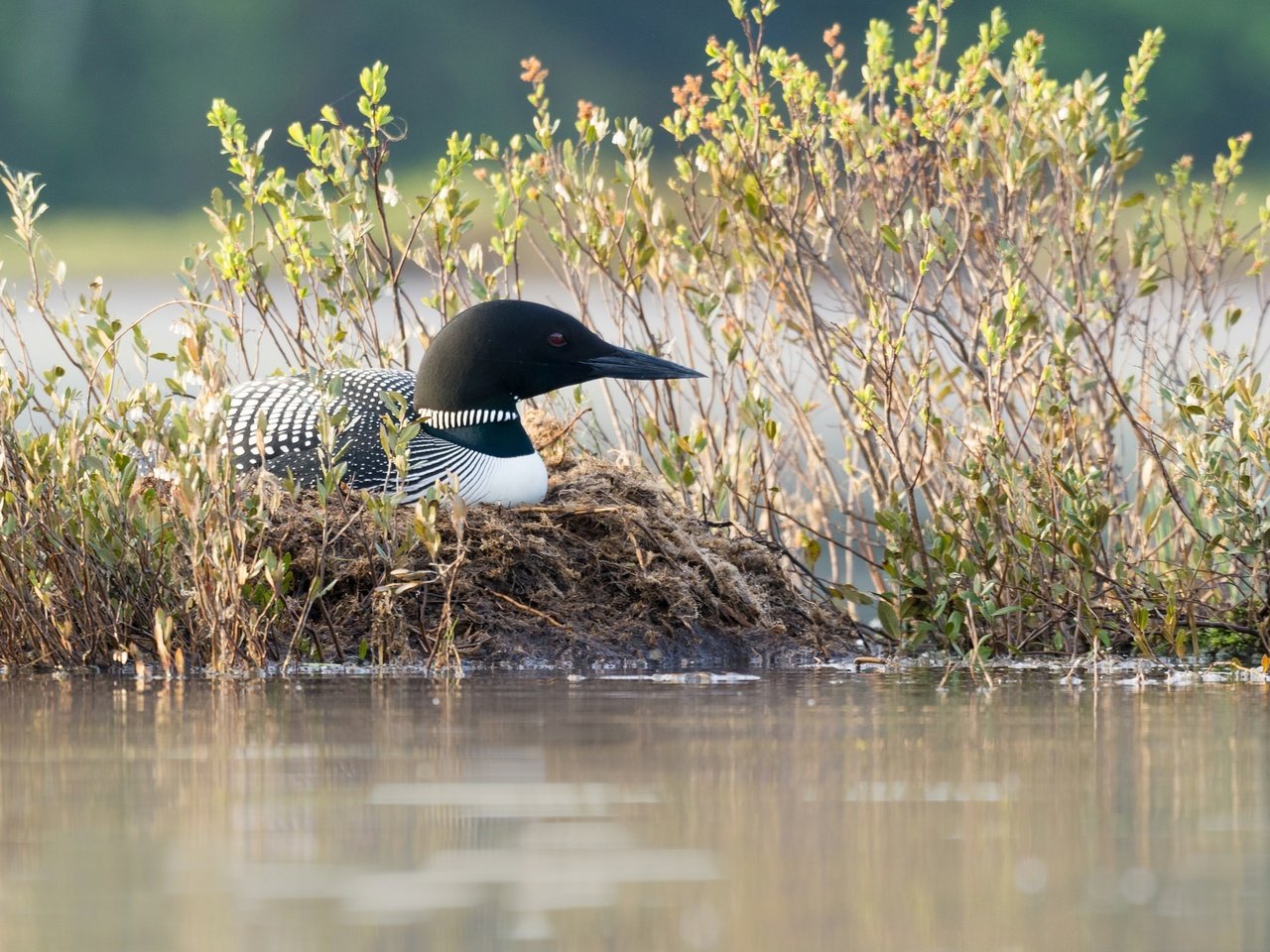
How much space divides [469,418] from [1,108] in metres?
31.7

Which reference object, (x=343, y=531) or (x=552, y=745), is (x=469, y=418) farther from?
(x=552, y=745)

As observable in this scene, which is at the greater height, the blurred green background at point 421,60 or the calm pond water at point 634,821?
the blurred green background at point 421,60

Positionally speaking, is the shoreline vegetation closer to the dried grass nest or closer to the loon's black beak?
the dried grass nest

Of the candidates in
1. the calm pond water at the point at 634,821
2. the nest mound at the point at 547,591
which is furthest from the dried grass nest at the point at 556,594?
the calm pond water at the point at 634,821

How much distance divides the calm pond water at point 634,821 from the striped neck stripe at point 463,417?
169 centimetres

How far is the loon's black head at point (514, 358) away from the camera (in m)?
7.01

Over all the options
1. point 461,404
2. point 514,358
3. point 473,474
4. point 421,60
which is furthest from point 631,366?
point 421,60

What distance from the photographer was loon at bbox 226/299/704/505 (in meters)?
6.78

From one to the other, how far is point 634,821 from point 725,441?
4.16 metres

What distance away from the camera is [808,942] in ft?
9.07

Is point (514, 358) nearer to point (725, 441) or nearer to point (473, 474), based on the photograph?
point (473, 474)

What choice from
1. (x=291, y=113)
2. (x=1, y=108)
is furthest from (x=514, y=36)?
(x=1, y=108)

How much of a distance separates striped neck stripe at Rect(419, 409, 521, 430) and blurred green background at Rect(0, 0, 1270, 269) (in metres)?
27.6

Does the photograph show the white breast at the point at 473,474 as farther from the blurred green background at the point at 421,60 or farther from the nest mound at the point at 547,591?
the blurred green background at the point at 421,60
